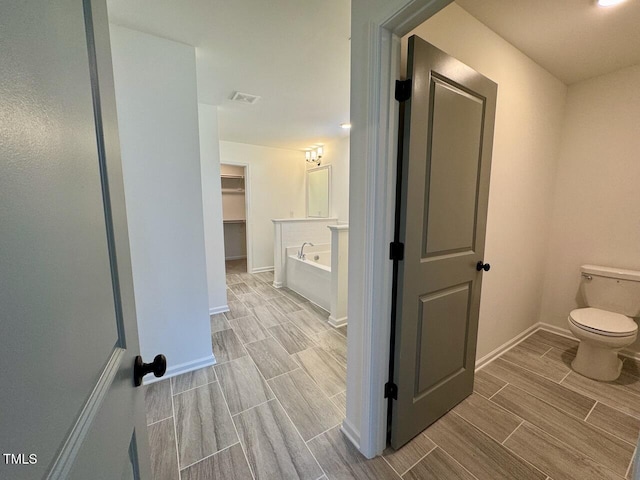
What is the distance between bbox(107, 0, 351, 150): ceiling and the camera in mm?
1507

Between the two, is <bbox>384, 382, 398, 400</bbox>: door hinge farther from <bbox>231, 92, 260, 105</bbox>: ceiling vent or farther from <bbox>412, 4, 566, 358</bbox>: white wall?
<bbox>231, 92, 260, 105</bbox>: ceiling vent

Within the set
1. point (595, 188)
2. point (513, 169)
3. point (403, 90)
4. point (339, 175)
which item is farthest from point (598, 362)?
point (339, 175)

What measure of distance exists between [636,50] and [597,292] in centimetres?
189

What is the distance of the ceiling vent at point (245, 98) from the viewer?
263 cm

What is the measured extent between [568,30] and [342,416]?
2947 mm

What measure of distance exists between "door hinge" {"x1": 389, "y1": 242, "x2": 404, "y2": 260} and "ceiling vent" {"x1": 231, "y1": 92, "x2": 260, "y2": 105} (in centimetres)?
235

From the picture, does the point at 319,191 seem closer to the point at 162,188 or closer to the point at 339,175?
the point at 339,175

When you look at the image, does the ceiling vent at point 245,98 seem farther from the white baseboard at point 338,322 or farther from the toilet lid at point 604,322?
the toilet lid at point 604,322

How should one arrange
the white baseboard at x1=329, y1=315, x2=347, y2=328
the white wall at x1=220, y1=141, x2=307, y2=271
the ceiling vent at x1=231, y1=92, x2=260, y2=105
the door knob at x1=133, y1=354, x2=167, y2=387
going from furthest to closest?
the white wall at x1=220, y1=141, x2=307, y2=271, the white baseboard at x1=329, y1=315, x2=347, y2=328, the ceiling vent at x1=231, y1=92, x2=260, y2=105, the door knob at x1=133, y1=354, x2=167, y2=387

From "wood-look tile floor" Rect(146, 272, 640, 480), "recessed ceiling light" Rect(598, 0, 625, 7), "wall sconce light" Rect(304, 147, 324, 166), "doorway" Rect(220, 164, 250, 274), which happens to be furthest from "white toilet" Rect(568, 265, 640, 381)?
"doorway" Rect(220, 164, 250, 274)

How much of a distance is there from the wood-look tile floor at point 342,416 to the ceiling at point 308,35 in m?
2.48

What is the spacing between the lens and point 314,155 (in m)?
5.11

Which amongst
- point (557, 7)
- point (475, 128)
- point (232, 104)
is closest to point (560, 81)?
point (557, 7)

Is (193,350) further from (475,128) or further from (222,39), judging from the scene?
(475,128)
